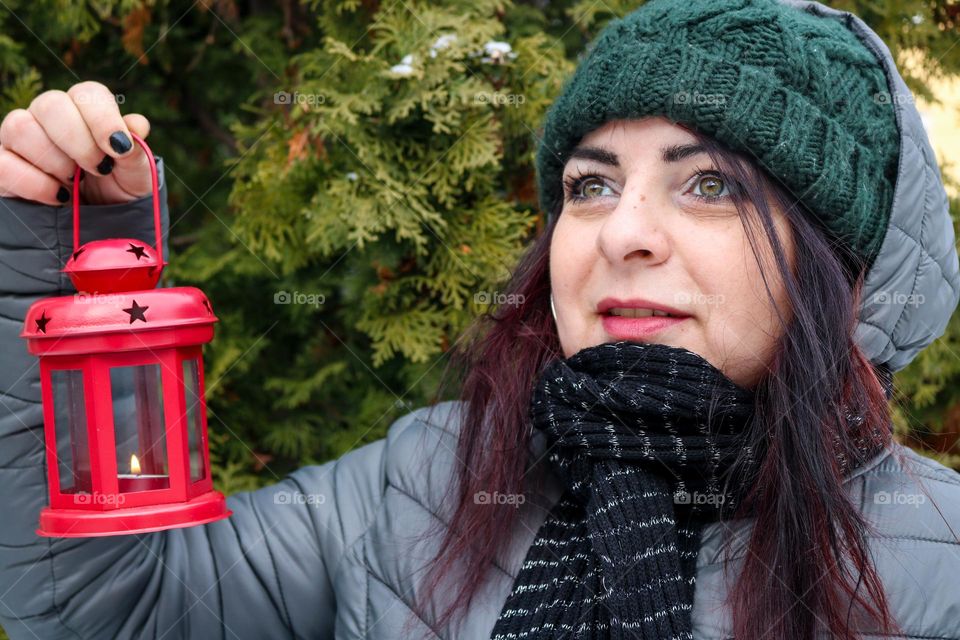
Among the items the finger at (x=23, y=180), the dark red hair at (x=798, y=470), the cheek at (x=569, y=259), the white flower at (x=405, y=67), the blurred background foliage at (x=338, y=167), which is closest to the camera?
the dark red hair at (x=798, y=470)

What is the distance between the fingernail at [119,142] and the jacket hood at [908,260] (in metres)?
1.19

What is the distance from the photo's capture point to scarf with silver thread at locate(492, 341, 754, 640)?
1.45 meters

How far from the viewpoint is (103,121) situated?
1.48 m

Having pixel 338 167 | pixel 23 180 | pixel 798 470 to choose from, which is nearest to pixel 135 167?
pixel 23 180

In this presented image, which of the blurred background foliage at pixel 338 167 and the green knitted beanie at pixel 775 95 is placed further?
the blurred background foliage at pixel 338 167

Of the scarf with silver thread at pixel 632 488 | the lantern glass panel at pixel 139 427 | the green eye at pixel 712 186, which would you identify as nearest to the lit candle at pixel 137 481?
the lantern glass panel at pixel 139 427

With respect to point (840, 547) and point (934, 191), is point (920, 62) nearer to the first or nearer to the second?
point (934, 191)

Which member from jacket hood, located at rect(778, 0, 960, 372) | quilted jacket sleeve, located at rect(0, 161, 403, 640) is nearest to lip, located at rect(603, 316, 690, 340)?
jacket hood, located at rect(778, 0, 960, 372)

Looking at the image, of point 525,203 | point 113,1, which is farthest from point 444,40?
point 113,1

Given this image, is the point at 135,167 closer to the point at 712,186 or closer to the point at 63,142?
the point at 63,142

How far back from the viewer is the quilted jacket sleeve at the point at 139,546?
1564 mm

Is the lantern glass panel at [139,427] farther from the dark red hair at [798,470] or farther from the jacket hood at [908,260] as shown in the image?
the jacket hood at [908,260]

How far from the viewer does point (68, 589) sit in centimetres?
158

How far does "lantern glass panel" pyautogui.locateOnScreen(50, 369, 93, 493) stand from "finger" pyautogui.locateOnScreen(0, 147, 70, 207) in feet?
0.97
